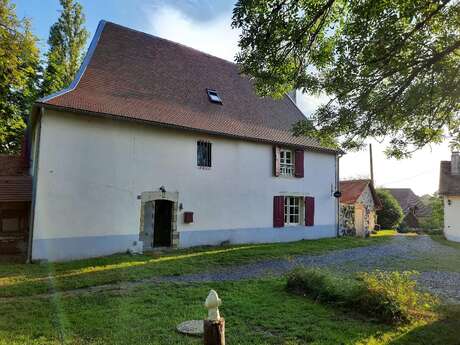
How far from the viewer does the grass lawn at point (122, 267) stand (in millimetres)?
7369

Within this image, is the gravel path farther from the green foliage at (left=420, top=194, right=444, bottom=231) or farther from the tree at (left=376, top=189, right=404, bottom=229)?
the green foliage at (left=420, top=194, right=444, bottom=231)

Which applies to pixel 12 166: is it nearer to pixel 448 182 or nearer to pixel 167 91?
pixel 167 91

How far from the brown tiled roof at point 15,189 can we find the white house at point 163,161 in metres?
0.83

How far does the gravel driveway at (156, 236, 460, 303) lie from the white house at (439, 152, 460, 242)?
9.64 m

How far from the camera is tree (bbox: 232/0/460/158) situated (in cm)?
513

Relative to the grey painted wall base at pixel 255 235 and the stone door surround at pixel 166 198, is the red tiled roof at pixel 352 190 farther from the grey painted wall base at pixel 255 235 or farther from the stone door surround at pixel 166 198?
the stone door surround at pixel 166 198

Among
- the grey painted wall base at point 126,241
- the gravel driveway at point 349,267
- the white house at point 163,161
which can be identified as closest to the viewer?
the gravel driveway at point 349,267

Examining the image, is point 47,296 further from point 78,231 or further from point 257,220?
point 257,220

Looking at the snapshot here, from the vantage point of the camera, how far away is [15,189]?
1124 centimetres

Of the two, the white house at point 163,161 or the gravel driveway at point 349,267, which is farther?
the white house at point 163,161

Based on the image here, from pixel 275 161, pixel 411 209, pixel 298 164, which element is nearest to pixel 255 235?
pixel 275 161

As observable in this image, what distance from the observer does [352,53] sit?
5.69 meters

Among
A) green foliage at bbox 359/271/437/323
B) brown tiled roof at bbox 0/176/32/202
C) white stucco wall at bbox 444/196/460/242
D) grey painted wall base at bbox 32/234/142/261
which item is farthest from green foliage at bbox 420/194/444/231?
brown tiled roof at bbox 0/176/32/202

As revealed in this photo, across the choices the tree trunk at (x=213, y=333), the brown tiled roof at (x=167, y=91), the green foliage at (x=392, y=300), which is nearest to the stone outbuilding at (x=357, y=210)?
the brown tiled roof at (x=167, y=91)
